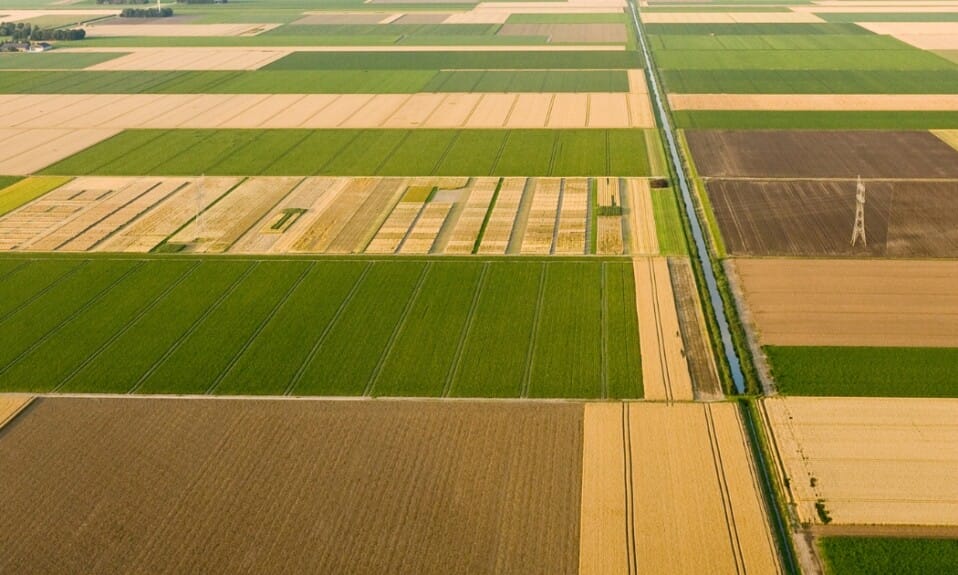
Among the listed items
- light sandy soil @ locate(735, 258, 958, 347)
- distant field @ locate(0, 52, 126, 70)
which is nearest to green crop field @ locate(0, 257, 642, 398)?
light sandy soil @ locate(735, 258, 958, 347)

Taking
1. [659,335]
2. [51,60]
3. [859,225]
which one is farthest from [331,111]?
[51,60]

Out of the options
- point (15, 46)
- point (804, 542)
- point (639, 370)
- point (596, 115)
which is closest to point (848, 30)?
point (596, 115)

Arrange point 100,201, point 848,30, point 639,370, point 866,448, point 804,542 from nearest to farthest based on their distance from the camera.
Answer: point 804,542 < point 866,448 < point 639,370 < point 100,201 < point 848,30

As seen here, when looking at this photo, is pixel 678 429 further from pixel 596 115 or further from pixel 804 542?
pixel 596 115

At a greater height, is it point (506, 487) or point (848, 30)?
point (848, 30)

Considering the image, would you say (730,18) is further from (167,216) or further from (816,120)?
(167,216)

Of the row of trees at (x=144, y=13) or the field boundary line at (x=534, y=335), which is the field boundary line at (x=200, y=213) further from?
the row of trees at (x=144, y=13)

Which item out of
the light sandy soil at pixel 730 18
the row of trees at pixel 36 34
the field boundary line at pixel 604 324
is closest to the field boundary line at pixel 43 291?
the field boundary line at pixel 604 324

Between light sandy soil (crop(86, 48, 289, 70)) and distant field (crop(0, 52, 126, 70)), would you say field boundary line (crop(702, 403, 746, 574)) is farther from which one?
distant field (crop(0, 52, 126, 70))
